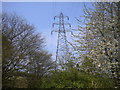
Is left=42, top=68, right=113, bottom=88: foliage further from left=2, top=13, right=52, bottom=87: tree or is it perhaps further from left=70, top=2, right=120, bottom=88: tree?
left=2, top=13, right=52, bottom=87: tree

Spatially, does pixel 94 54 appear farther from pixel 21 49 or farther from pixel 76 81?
pixel 21 49

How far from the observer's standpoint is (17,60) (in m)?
6.42

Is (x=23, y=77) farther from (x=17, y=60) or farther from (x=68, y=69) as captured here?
(x=68, y=69)

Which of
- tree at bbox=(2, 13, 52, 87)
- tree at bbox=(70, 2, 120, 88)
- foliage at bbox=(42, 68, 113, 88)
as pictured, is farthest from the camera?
tree at bbox=(2, 13, 52, 87)

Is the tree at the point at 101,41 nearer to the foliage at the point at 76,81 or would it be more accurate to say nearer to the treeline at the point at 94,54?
the treeline at the point at 94,54

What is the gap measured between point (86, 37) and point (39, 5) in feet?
7.85

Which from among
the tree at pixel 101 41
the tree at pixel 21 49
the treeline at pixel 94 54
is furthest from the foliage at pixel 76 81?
the tree at pixel 21 49

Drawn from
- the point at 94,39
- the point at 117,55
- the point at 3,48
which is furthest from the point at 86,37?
the point at 3,48

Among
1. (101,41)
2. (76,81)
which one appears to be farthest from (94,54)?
(76,81)

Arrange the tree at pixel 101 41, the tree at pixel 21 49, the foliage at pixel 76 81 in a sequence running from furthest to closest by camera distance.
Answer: the tree at pixel 21 49, the tree at pixel 101 41, the foliage at pixel 76 81

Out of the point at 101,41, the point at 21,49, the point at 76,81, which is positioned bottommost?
the point at 76,81

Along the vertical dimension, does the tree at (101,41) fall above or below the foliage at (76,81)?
above

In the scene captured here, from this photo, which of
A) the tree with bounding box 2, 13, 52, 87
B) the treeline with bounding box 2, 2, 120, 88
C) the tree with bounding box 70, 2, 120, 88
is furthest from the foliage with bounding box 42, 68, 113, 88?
the tree with bounding box 2, 13, 52, 87

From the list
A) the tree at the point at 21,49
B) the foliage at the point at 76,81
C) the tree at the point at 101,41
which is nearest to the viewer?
the foliage at the point at 76,81
